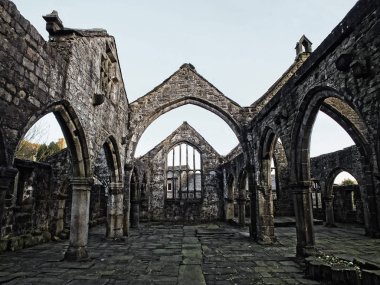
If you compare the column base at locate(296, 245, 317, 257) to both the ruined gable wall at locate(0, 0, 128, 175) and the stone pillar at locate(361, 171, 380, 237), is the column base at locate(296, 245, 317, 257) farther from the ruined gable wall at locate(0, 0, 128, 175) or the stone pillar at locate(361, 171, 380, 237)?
the stone pillar at locate(361, 171, 380, 237)

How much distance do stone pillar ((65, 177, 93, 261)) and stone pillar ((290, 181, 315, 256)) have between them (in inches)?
203

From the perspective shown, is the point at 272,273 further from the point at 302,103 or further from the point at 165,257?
the point at 302,103

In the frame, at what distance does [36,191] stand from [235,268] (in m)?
7.65

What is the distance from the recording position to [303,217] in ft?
21.6

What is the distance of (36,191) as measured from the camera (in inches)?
377

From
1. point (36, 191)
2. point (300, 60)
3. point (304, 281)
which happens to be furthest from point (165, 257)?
point (300, 60)

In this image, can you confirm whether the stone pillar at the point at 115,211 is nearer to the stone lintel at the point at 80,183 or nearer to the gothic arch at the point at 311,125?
the stone lintel at the point at 80,183

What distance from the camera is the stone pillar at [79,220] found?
6.25 meters

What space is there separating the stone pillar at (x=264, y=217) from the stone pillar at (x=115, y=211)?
16.0ft

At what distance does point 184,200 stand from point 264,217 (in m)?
10.4

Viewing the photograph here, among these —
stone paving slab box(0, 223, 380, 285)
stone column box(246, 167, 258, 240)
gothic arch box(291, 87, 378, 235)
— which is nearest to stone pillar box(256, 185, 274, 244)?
stone column box(246, 167, 258, 240)

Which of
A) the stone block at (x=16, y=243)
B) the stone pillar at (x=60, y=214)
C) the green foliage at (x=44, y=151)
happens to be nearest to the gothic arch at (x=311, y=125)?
the stone block at (x=16, y=243)

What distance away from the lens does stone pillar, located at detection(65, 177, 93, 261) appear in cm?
625

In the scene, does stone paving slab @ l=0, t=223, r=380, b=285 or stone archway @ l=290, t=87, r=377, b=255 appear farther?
stone archway @ l=290, t=87, r=377, b=255
